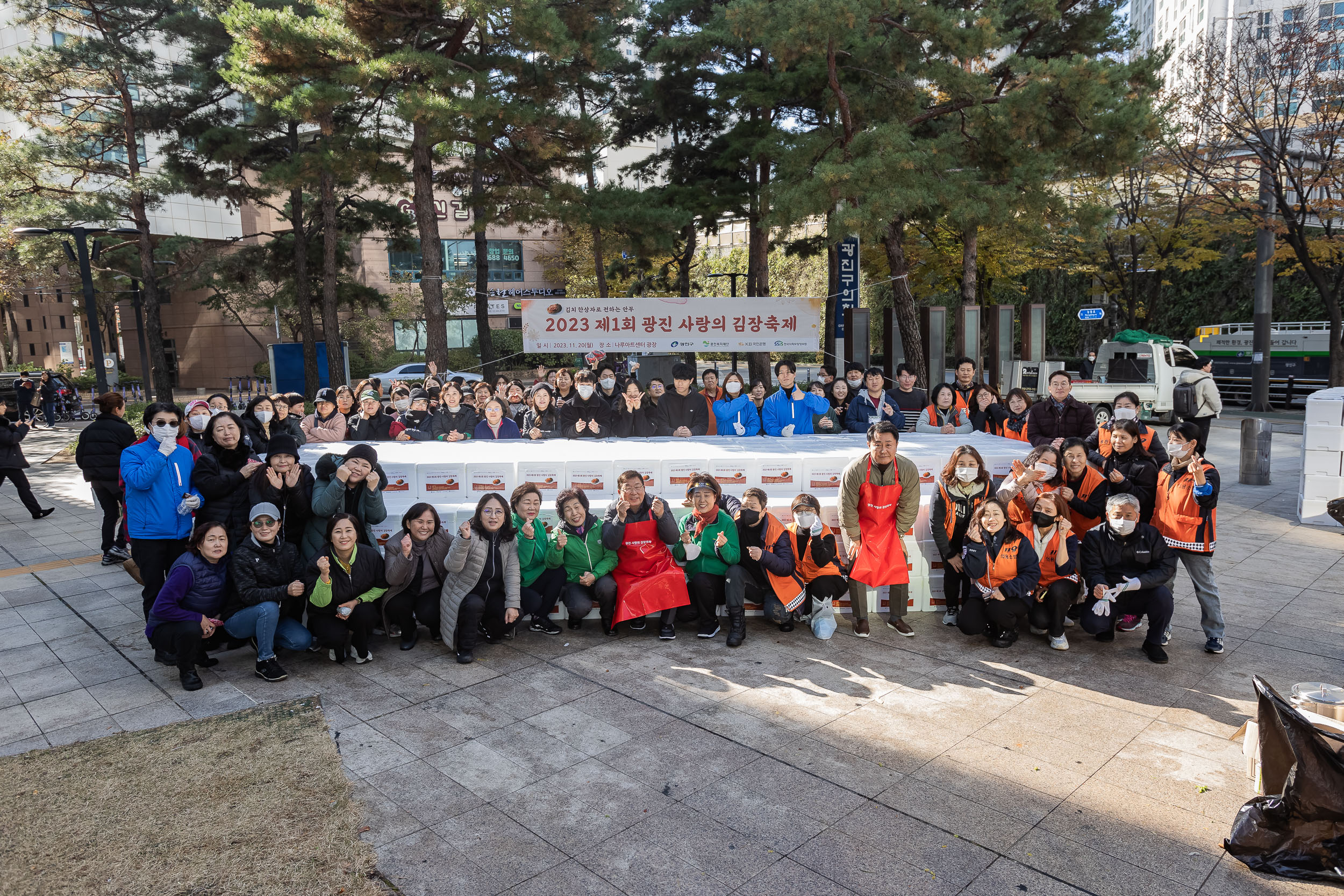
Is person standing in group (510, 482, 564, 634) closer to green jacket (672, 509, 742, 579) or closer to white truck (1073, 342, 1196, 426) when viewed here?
green jacket (672, 509, 742, 579)

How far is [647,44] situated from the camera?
2212cm

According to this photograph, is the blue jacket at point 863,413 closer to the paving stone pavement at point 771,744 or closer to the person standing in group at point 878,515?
the person standing in group at point 878,515

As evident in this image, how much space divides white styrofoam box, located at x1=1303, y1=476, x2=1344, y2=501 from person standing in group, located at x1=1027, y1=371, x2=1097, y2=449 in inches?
155

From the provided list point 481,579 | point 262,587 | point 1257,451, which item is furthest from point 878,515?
point 1257,451

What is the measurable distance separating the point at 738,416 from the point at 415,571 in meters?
4.80

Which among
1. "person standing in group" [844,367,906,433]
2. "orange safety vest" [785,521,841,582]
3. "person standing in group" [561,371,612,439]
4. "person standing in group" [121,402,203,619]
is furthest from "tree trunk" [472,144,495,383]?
"orange safety vest" [785,521,841,582]

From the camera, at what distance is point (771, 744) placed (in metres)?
4.96

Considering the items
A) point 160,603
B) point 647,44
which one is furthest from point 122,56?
point 160,603

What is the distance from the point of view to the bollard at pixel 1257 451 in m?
12.4

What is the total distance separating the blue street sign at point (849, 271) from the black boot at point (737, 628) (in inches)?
536

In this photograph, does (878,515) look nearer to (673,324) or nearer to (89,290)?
(673,324)

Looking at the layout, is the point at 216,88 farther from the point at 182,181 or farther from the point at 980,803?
the point at 980,803

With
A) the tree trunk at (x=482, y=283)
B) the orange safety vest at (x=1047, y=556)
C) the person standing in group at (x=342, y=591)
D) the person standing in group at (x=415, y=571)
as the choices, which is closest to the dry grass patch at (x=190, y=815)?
the person standing in group at (x=342, y=591)

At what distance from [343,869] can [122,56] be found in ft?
78.7
